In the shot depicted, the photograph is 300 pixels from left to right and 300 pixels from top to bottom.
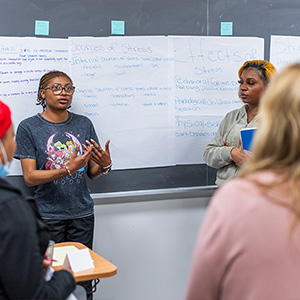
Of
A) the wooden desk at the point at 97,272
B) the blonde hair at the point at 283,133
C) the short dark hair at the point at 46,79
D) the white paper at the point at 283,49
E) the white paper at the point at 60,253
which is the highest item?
the white paper at the point at 283,49

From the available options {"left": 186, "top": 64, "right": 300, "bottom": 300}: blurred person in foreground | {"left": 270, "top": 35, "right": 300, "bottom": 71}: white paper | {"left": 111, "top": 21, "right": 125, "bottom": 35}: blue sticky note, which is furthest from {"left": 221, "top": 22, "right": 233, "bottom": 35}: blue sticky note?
{"left": 186, "top": 64, "right": 300, "bottom": 300}: blurred person in foreground

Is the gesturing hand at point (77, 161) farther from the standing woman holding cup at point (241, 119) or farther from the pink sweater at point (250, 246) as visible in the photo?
the pink sweater at point (250, 246)

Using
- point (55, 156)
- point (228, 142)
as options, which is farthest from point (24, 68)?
point (228, 142)

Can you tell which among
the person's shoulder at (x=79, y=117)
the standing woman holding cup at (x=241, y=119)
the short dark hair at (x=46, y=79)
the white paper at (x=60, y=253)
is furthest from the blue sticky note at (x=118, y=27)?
the white paper at (x=60, y=253)

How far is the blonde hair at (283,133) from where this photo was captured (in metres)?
0.99

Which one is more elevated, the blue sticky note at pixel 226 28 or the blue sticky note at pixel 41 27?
the blue sticky note at pixel 226 28

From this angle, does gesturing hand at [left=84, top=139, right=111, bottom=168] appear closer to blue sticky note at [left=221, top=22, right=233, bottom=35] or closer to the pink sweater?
blue sticky note at [left=221, top=22, right=233, bottom=35]

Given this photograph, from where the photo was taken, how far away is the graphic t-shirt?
2740 millimetres

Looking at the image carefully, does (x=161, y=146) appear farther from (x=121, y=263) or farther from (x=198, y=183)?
(x=121, y=263)

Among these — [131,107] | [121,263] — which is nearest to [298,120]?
[131,107]

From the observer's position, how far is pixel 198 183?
340cm

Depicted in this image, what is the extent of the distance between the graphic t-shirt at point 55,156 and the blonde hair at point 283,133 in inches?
75.1

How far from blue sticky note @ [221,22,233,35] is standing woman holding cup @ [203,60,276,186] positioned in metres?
0.42

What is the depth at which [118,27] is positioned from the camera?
308cm
